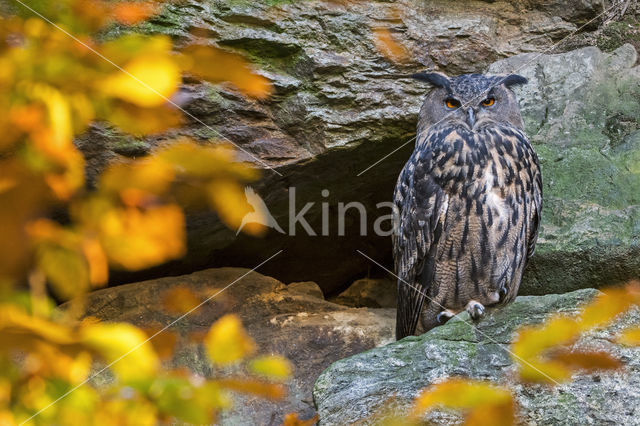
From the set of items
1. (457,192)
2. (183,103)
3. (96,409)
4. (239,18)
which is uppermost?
(239,18)

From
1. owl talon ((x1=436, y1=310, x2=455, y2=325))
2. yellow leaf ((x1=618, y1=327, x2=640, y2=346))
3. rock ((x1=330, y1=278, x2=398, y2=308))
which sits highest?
yellow leaf ((x1=618, y1=327, x2=640, y2=346))

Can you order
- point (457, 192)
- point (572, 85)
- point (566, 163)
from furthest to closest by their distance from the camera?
point (572, 85) → point (566, 163) → point (457, 192)

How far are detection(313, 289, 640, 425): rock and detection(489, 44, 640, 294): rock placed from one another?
46cm

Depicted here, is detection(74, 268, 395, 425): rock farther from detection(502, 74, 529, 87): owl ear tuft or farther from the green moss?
the green moss

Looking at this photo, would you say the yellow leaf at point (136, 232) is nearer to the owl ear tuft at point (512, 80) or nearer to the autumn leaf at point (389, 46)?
the autumn leaf at point (389, 46)

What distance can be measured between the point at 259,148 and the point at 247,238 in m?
0.63

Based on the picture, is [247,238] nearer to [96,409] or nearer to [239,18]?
[239,18]

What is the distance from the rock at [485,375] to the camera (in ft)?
7.49

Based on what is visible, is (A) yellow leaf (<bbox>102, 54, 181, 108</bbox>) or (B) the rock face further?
(B) the rock face

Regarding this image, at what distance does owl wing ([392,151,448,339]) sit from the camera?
2.99m

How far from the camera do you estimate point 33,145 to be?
185 cm

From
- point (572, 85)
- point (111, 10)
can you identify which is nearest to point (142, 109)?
point (111, 10)

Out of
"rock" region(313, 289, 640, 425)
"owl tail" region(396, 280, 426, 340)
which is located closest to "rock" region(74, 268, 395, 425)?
"owl tail" region(396, 280, 426, 340)

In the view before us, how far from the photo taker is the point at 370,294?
4.14 meters
